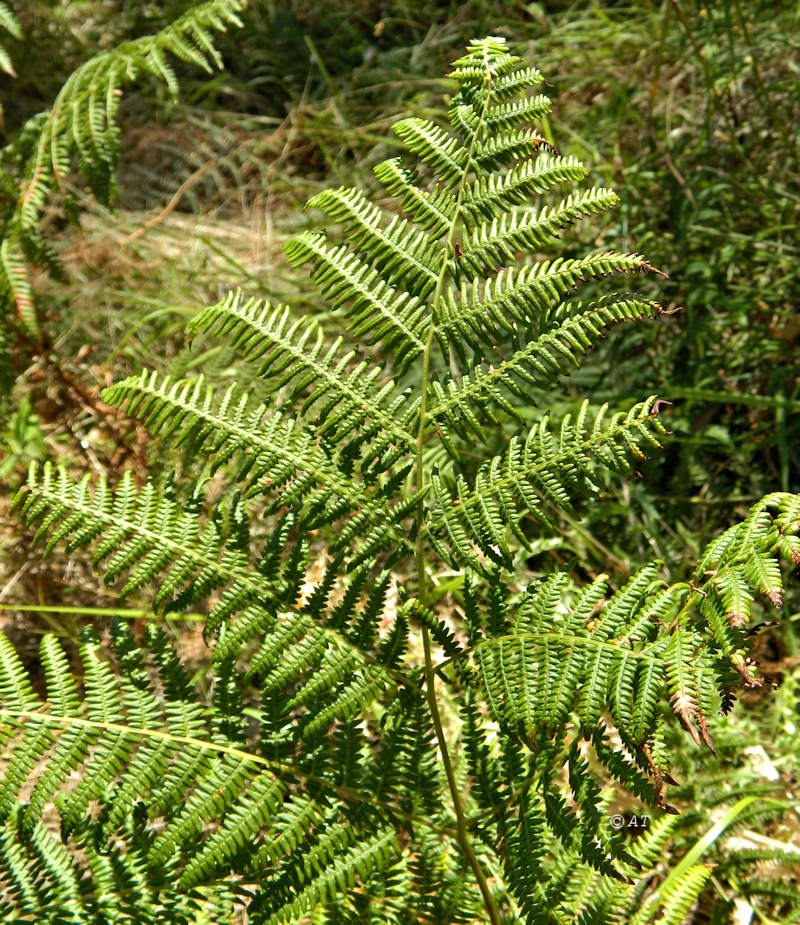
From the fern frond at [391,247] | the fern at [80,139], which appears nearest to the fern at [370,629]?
the fern frond at [391,247]

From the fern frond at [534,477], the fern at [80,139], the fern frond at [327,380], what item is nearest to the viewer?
the fern frond at [534,477]

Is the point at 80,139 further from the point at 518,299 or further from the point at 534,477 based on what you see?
the point at 534,477

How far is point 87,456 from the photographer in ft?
10.0

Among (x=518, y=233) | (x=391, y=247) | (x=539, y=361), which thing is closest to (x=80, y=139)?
(x=391, y=247)

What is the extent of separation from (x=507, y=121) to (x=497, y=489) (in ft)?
2.05

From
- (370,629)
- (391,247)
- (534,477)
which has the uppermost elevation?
(391,247)

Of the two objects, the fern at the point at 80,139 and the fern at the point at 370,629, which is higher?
the fern at the point at 80,139

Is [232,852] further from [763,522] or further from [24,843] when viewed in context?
[763,522]

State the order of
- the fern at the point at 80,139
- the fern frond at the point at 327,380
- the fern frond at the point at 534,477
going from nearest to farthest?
1. the fern frond at the point at 534,477
2. the fern frond at the point at 327,380
3. the fern at the point at 80,139

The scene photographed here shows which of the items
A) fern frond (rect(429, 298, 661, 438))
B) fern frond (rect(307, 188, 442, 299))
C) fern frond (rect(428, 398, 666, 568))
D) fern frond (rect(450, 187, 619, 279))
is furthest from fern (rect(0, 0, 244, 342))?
fern frond (rect(428, 398, 666, 568))

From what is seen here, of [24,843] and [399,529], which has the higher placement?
[399,529]

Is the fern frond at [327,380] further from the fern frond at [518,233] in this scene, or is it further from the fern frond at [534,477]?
the fern frond at [518,233]

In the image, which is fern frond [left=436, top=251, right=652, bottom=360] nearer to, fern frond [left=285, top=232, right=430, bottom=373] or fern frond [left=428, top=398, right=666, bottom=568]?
fern frond [left=285, top=232, right=430, bottom=373]

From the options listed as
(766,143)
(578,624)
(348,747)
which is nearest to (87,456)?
(348,747)
